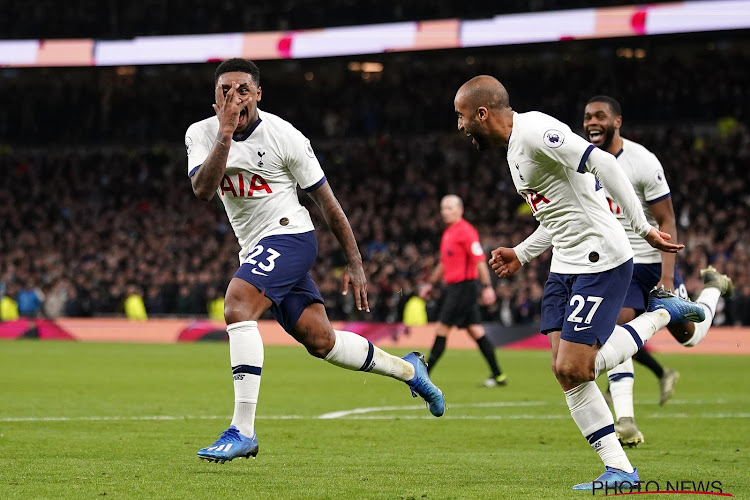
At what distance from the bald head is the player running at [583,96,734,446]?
2104 millimetres

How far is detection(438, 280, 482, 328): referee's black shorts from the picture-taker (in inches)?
540

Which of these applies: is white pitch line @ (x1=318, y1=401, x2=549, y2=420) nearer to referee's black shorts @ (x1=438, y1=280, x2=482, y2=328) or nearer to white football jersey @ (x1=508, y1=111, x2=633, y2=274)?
referee's black shorts @ (x1=438, y1=280, x2=482, y2=328)

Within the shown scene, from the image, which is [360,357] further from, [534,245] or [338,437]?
[338,437]

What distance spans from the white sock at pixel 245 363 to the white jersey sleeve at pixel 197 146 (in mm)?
996

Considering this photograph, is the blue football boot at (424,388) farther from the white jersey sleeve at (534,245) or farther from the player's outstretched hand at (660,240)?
the player's outstretched hand at (660,240)

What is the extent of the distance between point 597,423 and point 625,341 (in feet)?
2.05

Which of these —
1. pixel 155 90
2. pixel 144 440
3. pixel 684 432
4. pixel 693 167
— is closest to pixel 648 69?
pixel 693 167

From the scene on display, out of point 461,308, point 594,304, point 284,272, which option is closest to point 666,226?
point 594,304

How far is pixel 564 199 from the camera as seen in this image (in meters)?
6.08

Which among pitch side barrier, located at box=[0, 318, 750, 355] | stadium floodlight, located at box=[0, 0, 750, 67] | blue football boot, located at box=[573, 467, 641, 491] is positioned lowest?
pitch side barrier, located at box=[0, 318, 750, 355]

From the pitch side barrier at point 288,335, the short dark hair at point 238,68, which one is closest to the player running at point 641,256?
the short dark hair at point 238,68

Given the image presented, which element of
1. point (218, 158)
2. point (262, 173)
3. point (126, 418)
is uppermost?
point (218, 158)

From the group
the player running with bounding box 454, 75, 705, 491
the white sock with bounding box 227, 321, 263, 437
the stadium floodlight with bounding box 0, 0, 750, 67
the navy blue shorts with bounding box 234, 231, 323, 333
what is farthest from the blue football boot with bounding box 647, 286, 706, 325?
the stadium floodlight with bounding box 0, 0, 750, 67

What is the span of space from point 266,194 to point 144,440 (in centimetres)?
233
